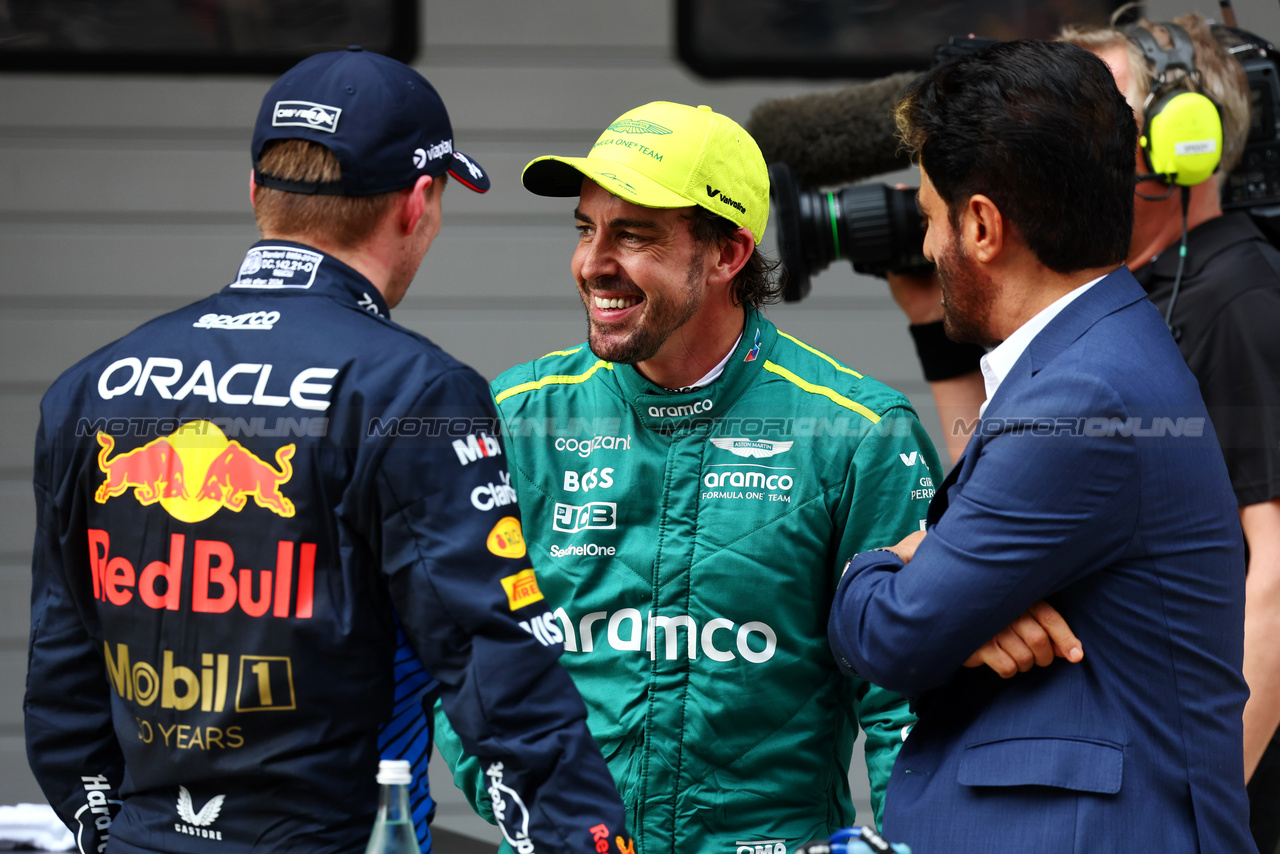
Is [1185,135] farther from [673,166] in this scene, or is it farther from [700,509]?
[700,509]

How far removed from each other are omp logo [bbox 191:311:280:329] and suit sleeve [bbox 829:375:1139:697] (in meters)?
0.74

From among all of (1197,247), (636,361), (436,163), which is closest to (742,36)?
(1197,247)

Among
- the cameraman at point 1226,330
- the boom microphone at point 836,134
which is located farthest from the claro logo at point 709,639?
the boom microphone at point 836,134

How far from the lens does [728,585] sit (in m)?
1.67

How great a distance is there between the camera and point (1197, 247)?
219cm

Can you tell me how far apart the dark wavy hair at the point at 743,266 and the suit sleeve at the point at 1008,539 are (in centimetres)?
65

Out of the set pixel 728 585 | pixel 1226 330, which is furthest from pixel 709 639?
pixel 1226 330

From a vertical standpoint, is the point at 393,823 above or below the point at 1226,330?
below

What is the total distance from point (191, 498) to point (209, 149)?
8.06ft

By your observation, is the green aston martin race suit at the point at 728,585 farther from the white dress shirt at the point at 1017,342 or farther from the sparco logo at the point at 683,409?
the white dress shirt at the point at 1017,342

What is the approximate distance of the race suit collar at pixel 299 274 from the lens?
129 centimetres

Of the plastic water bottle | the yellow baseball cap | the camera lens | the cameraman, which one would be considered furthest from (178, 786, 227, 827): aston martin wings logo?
the cameraman

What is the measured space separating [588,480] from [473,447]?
557 millimetres

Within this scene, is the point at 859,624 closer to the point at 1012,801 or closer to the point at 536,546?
the point at 1012,801
